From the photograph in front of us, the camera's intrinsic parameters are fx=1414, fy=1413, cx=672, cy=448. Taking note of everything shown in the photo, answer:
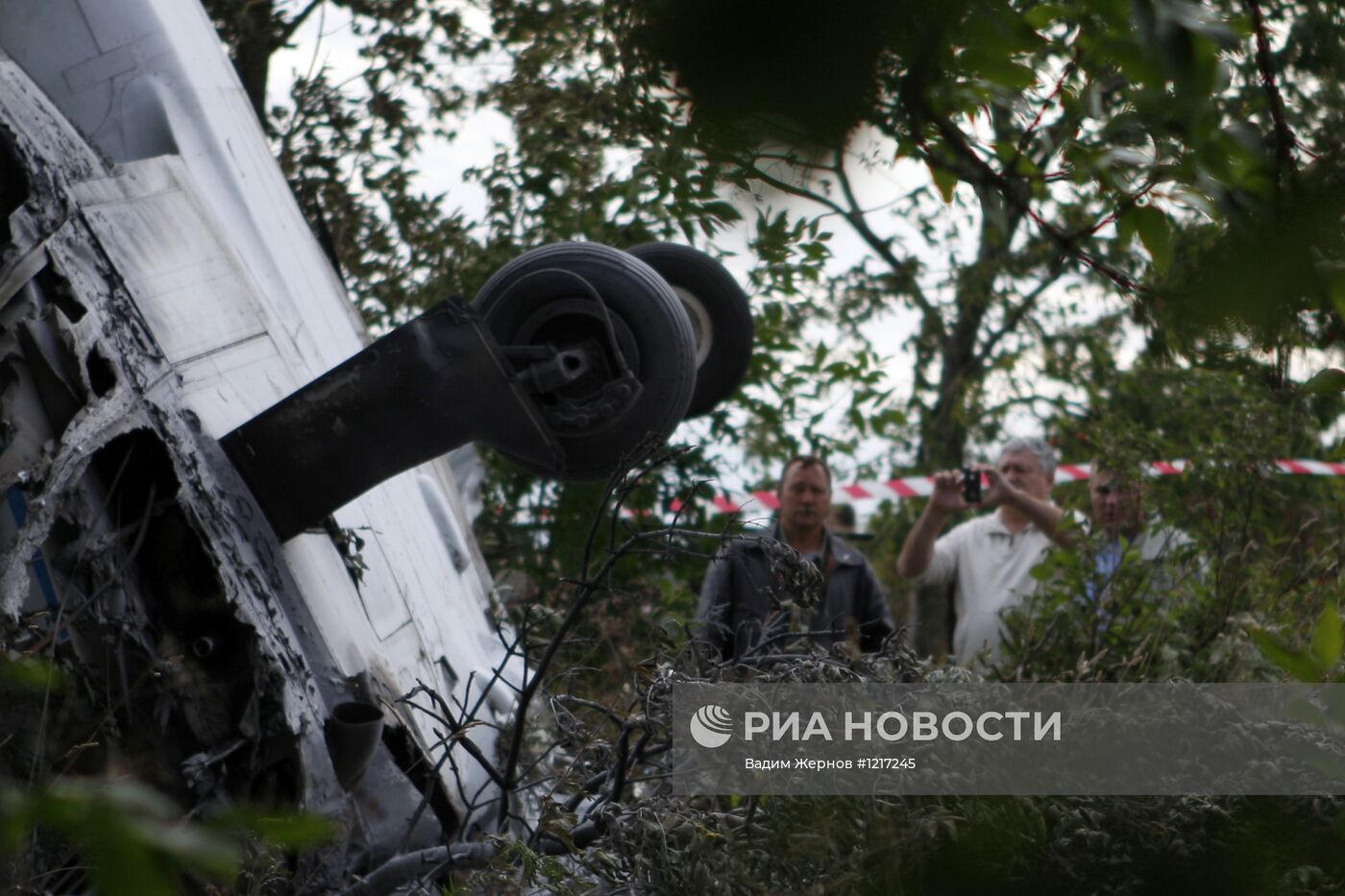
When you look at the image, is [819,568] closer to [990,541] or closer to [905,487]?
[990,541]

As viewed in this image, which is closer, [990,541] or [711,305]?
[711,305]

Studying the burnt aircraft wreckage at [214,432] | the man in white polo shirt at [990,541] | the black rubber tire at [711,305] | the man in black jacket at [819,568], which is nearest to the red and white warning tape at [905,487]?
the man in white polo shirt at [990,541]

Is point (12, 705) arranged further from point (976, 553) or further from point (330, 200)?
point (330, 200)

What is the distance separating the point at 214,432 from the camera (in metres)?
3.31

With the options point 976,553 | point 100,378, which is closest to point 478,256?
point 976,553

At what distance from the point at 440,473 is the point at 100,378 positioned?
2.68m

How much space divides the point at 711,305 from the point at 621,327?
139 cm

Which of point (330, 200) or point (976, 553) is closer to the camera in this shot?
point (976, 553)

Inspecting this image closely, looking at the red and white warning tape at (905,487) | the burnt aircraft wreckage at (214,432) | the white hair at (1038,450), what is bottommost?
the burnt aircraft wreckage at (214,432)

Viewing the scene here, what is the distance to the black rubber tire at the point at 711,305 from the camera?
472cm

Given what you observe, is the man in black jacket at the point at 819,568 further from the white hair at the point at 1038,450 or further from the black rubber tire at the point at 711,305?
the white hair at the point at 1038,450

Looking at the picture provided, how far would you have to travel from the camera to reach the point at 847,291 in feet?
51.5

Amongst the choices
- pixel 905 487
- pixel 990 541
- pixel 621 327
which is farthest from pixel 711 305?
pixel 905 487

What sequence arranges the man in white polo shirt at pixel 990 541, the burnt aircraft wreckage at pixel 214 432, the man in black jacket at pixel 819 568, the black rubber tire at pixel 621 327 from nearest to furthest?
the burnt aircraft wreckage at pixel 214 432
the black rubber tire at pixel 621 327
the man in black jacket at pixel 819 568
the man in white polo shirt at pixel 990 541
